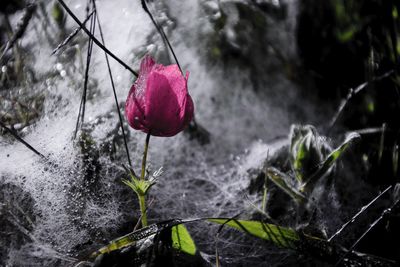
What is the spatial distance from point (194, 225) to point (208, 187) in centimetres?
23

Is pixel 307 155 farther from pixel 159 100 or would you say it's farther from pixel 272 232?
pixel 159 100

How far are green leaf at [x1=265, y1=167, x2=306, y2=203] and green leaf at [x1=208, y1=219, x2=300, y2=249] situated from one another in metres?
0.17

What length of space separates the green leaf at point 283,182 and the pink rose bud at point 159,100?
0.35 m

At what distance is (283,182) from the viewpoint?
1078 mm

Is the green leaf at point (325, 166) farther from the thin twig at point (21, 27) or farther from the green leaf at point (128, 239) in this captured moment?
the thin twig at point (21, 27)

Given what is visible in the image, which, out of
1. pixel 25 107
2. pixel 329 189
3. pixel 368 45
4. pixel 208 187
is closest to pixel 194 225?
pixel 208 187

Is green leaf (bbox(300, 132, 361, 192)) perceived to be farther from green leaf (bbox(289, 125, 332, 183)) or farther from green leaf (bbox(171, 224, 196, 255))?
green leaf (bbox(171, 224, 196, 255))

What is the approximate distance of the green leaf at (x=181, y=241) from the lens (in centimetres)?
84

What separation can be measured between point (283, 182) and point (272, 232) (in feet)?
0.67

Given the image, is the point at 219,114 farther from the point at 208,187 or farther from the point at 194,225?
the point at 194,225

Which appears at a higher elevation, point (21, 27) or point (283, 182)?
point (21, 27)

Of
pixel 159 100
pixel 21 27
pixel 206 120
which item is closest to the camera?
pixel 159 100

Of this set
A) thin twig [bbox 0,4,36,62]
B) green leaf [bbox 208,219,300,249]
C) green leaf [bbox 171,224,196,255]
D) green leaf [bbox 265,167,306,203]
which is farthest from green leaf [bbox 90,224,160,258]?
thin twig [bbox 0,4,36,62]

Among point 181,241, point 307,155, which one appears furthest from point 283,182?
point 181,241
